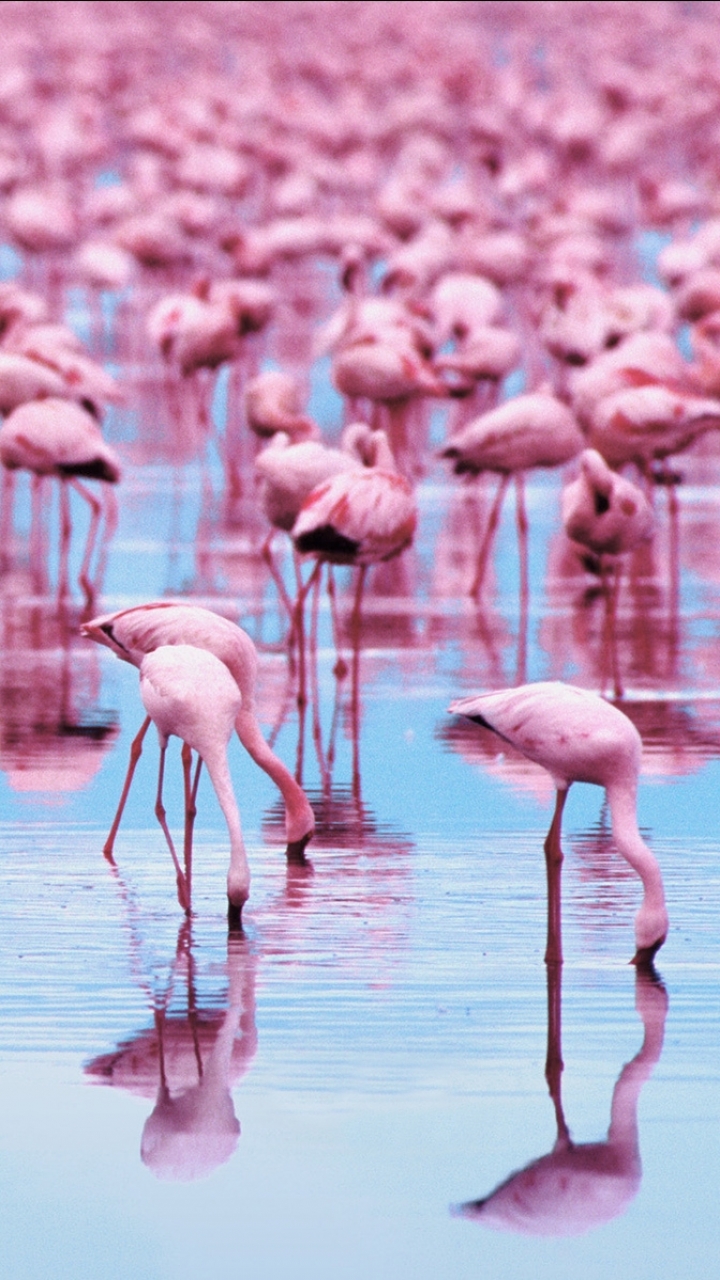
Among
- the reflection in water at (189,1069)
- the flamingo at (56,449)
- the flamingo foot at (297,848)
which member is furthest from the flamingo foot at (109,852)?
the flamingo at (56,449)

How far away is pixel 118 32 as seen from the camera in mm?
48219

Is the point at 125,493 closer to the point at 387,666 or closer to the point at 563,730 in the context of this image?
the point at 387,666

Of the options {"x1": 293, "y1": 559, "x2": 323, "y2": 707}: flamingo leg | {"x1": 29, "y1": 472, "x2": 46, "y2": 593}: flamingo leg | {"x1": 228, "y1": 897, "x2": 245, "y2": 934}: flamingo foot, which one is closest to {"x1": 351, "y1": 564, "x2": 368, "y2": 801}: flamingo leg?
{"x1": 293, "y1": 559, "x2": 323, "y2": 707}: flamingo leg

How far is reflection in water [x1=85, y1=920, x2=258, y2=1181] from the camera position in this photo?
4730mm

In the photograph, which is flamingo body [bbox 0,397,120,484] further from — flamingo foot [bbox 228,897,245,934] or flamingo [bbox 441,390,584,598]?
flamingo foot [bbox 228,897,245,934]

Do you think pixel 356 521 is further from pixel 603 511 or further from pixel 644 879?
pixel 644 879

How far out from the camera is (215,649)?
7.03 m

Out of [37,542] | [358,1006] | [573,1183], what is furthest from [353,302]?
[573,1183]

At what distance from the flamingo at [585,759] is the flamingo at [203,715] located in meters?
0.65

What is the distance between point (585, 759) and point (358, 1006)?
2.58 feet

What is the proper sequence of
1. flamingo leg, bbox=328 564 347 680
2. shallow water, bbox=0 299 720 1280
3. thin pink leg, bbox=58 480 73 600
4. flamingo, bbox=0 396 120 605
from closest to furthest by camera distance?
1. shallow water, bbox=0 299 720 1280
2. flamingo leg, bbox=328 564 347 680
3. thin pink leg, bbox=58 480 73 600
4. flamingo, bbox=0 396 120 605

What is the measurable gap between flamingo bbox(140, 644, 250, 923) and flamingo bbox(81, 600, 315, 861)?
0.38m

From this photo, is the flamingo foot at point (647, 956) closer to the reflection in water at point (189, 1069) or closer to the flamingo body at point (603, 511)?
the reflection in water at point (189, 1069)

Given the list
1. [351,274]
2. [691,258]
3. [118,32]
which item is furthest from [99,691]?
[118,32]
